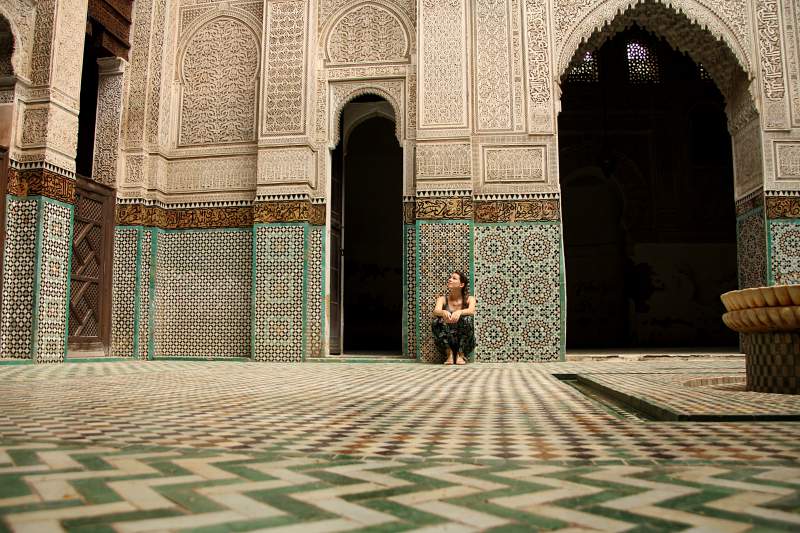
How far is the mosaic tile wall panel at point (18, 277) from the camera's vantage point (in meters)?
5.05

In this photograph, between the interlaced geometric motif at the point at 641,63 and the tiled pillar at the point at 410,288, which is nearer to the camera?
the tiled pillar at the point at 410,288

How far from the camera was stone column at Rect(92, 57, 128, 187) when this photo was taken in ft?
20.6

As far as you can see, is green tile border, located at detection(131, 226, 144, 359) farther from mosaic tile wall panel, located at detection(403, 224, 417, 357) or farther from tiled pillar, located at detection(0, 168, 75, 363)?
mosaic tile wall panel, located at detection(403, 224, 417, 357)

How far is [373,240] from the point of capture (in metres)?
9.45

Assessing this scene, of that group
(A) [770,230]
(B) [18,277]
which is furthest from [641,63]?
(B) [18,277]

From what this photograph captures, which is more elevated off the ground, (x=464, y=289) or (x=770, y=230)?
(x=770, y=230)

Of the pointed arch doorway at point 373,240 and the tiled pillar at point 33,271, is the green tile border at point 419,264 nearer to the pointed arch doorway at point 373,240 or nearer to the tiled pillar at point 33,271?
the tiled pillar at point 33,271

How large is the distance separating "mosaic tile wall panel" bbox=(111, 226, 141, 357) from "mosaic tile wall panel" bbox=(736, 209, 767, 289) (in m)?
5.90

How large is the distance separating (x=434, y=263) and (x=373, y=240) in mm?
3736

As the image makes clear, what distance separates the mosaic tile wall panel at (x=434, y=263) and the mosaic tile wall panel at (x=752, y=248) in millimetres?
2702

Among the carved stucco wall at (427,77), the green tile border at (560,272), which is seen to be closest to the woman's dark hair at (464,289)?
the green tile border at (560,272)

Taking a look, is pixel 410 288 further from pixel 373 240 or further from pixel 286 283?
pixel 373 240

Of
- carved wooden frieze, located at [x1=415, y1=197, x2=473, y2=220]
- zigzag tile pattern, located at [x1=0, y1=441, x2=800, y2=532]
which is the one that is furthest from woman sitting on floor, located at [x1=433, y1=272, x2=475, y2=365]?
zigzag tile pattern, located at [x1=0, y1=441, x2=800, y2=532]

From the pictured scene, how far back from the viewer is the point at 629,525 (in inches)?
30.1
